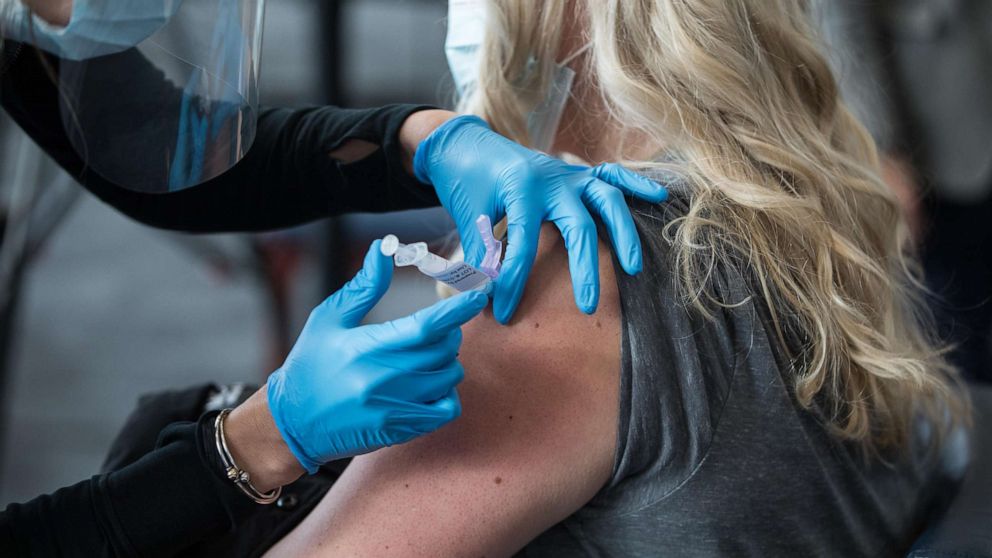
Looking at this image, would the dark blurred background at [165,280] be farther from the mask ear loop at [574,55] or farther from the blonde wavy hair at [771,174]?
the blonde wavy hair at [771,174]

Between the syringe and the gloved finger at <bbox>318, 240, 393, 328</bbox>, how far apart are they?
0.02 metres

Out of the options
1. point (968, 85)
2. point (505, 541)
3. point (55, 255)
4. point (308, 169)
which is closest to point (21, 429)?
point (55, 255)

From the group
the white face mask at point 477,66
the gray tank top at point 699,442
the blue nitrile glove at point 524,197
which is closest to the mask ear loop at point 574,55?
the white face mask at point 477,66

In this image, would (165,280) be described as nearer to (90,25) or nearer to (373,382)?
(90,25)

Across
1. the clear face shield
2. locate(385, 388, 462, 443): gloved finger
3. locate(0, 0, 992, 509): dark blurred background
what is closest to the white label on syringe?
locate(385, 388, 462, 443): gloved finger

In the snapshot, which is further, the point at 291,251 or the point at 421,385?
the point at 291,251

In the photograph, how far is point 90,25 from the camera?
3.04 ft

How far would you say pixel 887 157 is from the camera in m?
2.27

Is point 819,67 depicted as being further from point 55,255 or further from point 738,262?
point 55,255

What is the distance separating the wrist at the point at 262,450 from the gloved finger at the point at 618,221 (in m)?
0.37

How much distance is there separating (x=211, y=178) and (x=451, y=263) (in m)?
0.37

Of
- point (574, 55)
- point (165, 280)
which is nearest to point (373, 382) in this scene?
point (574, 55)

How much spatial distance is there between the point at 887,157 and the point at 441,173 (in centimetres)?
155

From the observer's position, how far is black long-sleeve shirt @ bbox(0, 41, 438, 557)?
0.85 meters
